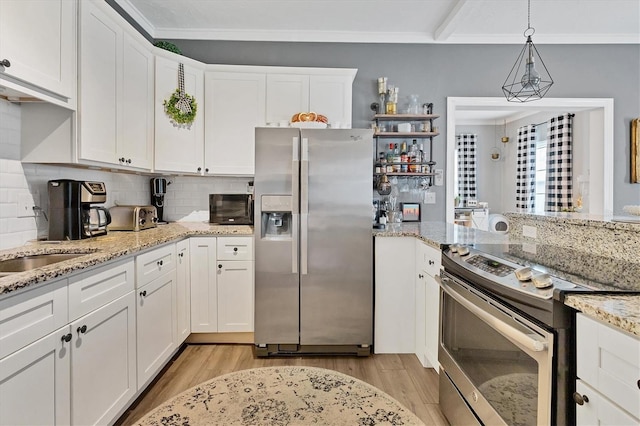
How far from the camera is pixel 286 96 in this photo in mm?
3164

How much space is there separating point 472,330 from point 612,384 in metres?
0.73

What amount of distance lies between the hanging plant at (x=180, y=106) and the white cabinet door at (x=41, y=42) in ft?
3.26

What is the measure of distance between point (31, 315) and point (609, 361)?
1.74 meters

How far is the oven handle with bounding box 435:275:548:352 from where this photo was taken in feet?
3.53

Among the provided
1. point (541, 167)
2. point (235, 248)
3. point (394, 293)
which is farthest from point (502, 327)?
point (541, 167)

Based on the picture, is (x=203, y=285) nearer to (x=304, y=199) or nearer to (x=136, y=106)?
(x=304, y=199)

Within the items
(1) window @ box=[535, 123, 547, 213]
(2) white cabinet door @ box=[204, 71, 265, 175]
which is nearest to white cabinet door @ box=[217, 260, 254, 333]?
(2) white cabinet door @ box=[204, 71, 265, 175]

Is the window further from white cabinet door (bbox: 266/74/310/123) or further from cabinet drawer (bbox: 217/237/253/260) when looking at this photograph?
cabinet drawer (bbox: 217/237/253/260)

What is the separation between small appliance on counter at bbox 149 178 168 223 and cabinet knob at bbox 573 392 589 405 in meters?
3.21

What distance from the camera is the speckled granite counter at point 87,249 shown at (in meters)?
1.18

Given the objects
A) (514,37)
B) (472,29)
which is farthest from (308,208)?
(514,37)

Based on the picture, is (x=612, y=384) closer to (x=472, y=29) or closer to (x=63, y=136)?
(x=63, y=136)

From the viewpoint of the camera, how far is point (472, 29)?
3318mm

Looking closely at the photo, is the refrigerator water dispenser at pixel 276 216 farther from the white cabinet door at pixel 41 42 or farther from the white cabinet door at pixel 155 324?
the white cabinet door at pixel 41 42
